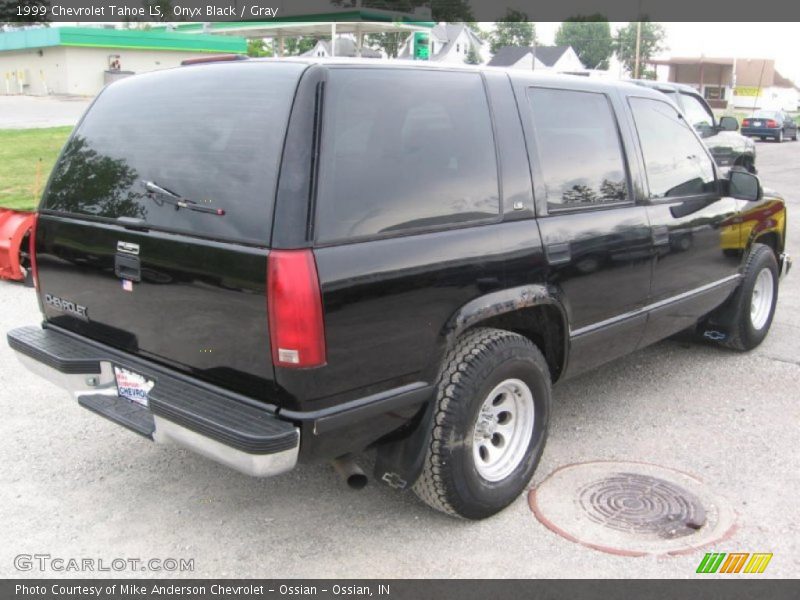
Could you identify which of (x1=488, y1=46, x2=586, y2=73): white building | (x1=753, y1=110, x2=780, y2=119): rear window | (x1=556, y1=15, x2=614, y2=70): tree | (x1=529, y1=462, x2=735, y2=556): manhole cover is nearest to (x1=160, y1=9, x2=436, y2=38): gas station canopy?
(x1=753, y1=110, x2=780, y2=119): rear window

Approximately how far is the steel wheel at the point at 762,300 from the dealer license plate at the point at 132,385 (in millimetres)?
4645

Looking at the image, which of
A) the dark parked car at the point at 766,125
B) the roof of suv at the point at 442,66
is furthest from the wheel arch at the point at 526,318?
the dark parked car at the point at 766,125

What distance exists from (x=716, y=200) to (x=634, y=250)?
122 cm

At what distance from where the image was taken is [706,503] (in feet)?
12.0

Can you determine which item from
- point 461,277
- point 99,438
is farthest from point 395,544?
point 99,438

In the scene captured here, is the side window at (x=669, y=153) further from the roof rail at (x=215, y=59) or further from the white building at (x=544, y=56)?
the white building at (x=544, y=56)

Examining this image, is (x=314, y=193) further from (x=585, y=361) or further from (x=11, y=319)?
(x=11, y=319)

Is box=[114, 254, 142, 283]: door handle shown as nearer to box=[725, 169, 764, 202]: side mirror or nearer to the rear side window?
the rear side window

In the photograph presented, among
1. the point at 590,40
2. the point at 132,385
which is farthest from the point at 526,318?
the point at 590,40

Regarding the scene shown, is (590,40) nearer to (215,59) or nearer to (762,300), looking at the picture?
(762,300)

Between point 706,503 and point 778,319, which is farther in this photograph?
Result: point 778,319

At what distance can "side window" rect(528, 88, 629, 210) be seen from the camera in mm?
3722

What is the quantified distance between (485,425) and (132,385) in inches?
63.1
